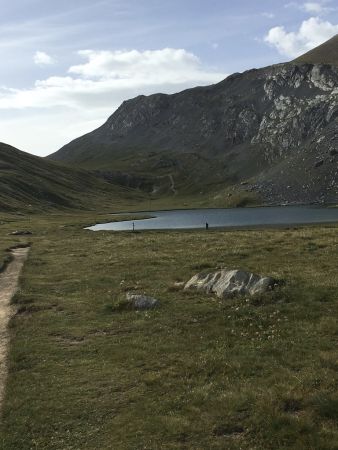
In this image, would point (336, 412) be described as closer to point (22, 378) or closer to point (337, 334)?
point (337, 334)

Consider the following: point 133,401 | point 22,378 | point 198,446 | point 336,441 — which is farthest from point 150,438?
point 22,378

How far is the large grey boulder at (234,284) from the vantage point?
27.0 m

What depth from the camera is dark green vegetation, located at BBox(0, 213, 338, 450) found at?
14.2 metres

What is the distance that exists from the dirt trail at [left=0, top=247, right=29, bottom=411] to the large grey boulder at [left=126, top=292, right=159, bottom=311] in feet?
23.7

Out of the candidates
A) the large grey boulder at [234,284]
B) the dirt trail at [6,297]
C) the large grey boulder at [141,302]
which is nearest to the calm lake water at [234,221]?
the dirt trail at [6,297]

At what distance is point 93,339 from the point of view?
909 inches

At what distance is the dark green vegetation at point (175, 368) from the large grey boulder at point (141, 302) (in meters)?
0.60

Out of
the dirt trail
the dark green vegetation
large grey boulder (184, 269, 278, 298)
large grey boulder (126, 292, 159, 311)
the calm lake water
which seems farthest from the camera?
the calm lake water

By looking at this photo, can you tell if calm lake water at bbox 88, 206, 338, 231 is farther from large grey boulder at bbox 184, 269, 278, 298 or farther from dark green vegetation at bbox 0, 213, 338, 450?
dark green vegetation at bbox 0, 213, 338, 450

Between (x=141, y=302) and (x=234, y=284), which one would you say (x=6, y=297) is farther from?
(x=234, y=284)

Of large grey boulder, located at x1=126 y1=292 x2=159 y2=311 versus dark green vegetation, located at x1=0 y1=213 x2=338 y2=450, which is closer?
dark green vegetation, located at x1=0 y1=213 x2=338 y2=450

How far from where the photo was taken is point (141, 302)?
90.7 ft

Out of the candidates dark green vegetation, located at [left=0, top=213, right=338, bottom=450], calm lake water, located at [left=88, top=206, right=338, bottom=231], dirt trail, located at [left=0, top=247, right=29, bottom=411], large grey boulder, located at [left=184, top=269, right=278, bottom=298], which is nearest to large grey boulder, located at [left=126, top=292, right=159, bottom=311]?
dark green vegetation, located at [left=0, top=213, right=338, bottom=450]

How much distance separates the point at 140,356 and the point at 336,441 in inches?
369
